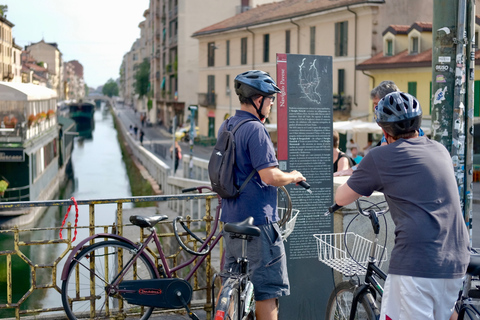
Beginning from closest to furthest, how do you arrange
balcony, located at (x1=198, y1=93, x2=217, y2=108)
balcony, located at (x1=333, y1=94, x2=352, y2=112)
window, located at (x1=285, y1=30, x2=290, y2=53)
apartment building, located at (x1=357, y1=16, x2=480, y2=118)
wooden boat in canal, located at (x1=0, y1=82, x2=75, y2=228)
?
1. wooden boat in canal, located at (x1=0, y1=82, x2=75, y2=228)
2. apartment building, located at (x1=357, y1=16, x2=480, y2=118)
3. balcony, located at (x1=333, y1=94, x2=352, y2=112)
4. window, located at (x1=285, y1=30, x2=290, y2=53)
5. balcony, located at (x1=198, y1=93, x2=217, y2=108)

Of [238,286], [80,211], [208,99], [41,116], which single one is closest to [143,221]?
[238,286]

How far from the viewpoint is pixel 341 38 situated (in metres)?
36.1

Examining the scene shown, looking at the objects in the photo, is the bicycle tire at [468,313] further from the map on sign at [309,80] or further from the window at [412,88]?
the window at [412,88]

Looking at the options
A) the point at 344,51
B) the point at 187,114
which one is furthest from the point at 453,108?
the point at 187,114

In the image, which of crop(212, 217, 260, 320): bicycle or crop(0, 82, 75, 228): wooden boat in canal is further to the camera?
crop(0, 82, 75, 228): wooden boat in canal

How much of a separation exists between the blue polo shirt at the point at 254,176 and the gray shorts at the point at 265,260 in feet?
0.31

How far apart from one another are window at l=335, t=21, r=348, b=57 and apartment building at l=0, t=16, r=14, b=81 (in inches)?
1777

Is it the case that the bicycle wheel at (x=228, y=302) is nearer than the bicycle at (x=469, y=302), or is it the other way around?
the bicycle at (x=469, y=302)

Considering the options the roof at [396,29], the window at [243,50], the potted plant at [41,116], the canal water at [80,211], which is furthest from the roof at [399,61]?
Answer: the potted plant at [41,116]

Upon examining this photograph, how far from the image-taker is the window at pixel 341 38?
35750mm

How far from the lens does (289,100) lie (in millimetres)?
5211

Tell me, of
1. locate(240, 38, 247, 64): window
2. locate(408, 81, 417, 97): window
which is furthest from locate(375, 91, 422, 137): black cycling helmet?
locate(240, 38, 247, 64): window

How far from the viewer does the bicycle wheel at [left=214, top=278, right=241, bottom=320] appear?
11.4 ft

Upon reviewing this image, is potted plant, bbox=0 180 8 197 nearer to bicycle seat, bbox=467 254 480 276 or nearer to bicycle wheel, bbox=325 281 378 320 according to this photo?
bicycle wheel, bbox=325 281 378 320
